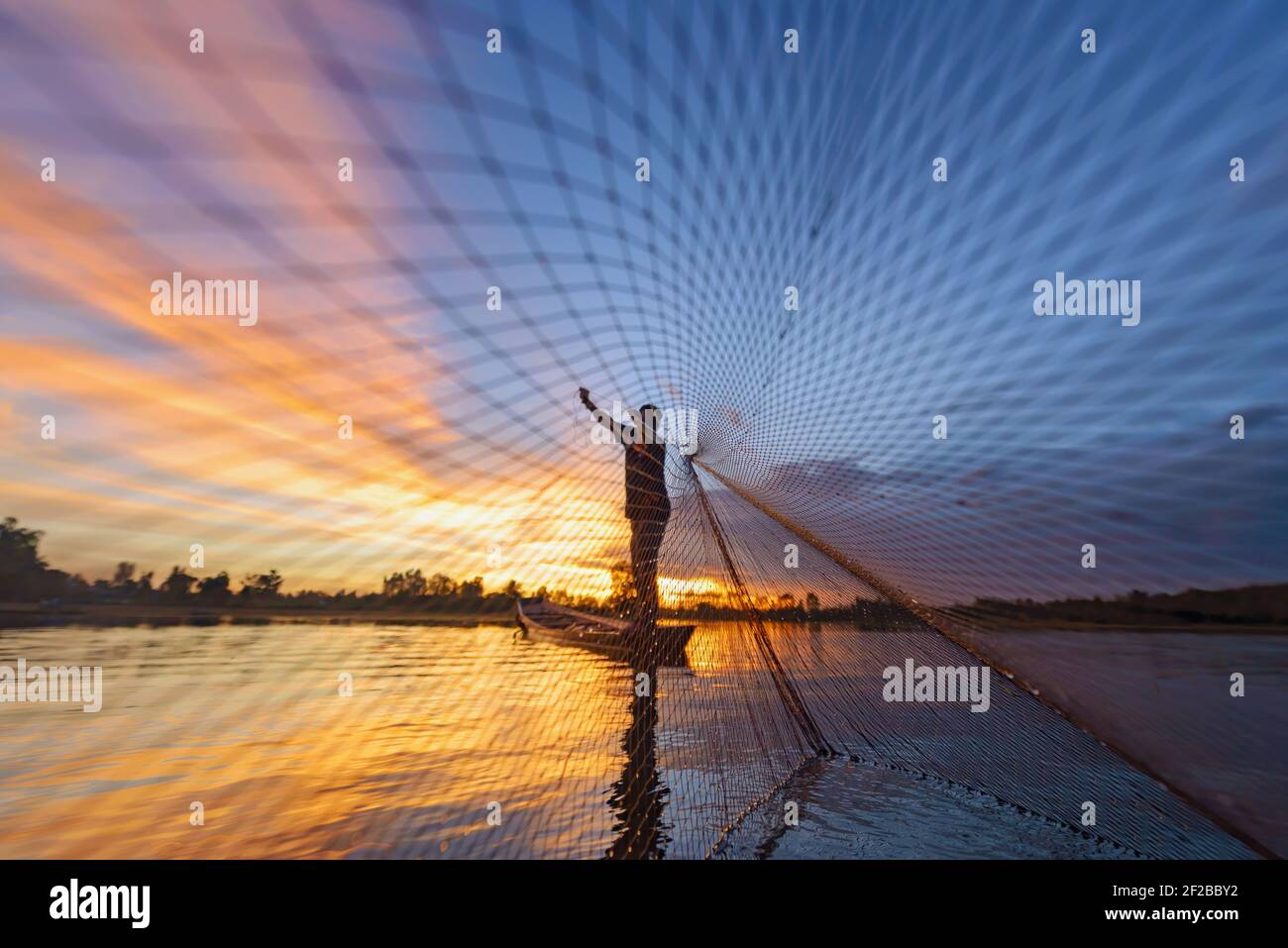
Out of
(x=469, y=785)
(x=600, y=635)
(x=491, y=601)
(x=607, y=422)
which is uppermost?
(x=607, y=422)

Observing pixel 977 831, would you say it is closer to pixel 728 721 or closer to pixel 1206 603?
pixel 1206 603

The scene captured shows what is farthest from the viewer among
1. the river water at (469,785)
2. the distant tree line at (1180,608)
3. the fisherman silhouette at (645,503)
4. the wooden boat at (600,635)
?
the wooden boat at (600,635)

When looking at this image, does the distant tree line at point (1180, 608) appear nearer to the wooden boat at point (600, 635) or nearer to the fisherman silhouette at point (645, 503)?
the fisherman silhouette at point (645, 503)

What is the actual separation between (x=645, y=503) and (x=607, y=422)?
2.04m

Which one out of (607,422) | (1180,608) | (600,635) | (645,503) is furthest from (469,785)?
(600,635)

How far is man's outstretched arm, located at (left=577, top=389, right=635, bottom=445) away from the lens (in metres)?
7.02

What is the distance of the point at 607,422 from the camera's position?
7879mm

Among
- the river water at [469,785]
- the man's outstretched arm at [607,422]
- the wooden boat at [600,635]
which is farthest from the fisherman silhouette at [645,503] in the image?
the river water at [469,785]

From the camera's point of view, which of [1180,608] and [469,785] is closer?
[1180,608]

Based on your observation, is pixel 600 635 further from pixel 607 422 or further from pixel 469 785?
pixel 607 422

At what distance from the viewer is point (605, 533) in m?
9.21

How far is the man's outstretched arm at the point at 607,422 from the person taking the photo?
23.0 ft
